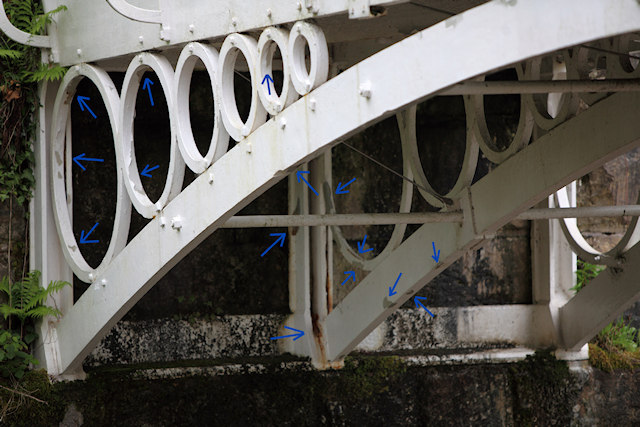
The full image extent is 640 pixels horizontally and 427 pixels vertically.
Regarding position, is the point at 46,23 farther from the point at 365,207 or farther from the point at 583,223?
the point at 583,223

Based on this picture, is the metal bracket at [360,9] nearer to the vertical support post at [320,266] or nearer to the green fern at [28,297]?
the green fern at [28,297]

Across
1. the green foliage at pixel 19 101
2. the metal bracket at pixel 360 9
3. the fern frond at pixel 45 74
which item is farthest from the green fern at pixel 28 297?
the metal bracket at pixel 360 9

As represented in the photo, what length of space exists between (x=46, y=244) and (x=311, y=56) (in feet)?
9.18

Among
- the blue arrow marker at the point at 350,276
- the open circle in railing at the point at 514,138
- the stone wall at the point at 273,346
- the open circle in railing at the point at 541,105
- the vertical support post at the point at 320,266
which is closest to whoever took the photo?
the open circle in railing at the point at 541,105

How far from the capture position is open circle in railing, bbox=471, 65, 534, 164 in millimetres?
5859

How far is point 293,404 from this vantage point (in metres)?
7.05

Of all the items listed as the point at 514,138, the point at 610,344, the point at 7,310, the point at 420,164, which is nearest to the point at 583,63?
the point at 514,138

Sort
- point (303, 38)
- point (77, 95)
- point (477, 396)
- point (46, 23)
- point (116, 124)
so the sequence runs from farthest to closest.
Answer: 1. point (477, 396)
2. point (77, 95)
3. point (46, 23)
4. point (116, 124)
5. point (303, 38)

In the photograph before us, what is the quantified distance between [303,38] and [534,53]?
1080 millimetres

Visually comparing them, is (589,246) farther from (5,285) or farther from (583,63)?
(5,285)

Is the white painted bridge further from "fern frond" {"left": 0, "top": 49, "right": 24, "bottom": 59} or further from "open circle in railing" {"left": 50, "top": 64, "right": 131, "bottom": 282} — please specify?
"fern frond" {"left": 0, "top": 49, "right": 24, "bottom": 59}

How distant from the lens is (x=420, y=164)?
252 inches

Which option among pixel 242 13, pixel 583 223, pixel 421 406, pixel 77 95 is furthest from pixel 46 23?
pixel 583 223

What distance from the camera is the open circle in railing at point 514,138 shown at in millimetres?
5859
